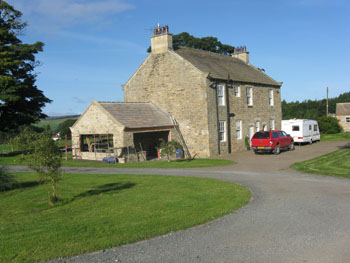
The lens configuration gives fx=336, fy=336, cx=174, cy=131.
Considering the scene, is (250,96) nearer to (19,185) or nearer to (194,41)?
(19,185)

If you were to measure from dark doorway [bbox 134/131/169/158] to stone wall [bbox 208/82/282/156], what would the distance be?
4.53 m

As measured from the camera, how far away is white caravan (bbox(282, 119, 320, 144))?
31.9 meters

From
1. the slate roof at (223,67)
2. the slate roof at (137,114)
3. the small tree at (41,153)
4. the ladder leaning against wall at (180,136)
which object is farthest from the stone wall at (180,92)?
the small tree at (41,153)

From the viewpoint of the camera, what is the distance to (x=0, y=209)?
1059 cm

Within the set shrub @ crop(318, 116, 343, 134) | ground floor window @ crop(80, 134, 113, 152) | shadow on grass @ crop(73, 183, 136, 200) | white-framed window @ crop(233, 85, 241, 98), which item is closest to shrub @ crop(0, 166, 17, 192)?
shadow on grass @ crop(73, 183, 136, 200)

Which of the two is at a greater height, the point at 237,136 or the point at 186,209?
the point at 237,136

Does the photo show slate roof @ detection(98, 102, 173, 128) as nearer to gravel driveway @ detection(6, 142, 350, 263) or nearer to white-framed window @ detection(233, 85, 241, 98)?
white-framed window @ detection(233, 85, 241, 98)

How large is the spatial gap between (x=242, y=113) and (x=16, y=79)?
2009cm

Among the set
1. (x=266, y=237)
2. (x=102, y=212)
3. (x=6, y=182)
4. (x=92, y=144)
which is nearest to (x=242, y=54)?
(x=92, y=144)

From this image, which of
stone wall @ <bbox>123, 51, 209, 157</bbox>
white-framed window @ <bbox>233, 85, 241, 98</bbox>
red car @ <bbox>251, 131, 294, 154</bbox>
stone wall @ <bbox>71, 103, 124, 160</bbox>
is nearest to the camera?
stone wall @ <bbox>71, 103, 124, 160</bbox>

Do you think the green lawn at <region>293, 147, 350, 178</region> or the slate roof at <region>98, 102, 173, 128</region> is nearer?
the green lawn at <region>293, 147, 350, 178</region>

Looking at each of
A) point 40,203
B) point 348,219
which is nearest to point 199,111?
point 40,203

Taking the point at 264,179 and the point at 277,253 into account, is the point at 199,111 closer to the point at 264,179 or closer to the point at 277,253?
the point at 264,179

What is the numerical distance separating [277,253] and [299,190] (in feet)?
20.3
